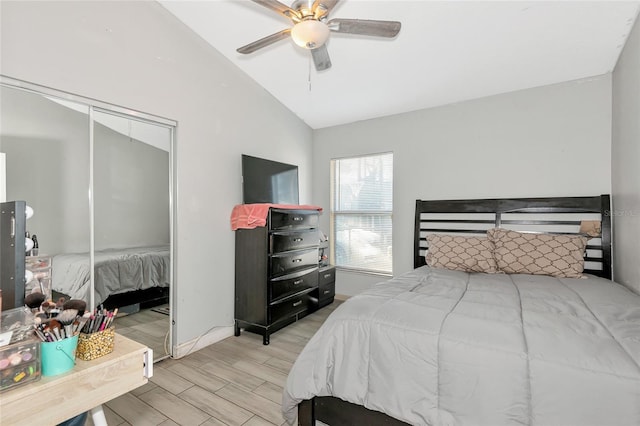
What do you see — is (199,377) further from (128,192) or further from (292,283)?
(128,192)

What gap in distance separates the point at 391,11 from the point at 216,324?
3.01 metres

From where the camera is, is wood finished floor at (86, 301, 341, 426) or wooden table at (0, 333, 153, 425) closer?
wooden table at (0, 333, 153, 425)

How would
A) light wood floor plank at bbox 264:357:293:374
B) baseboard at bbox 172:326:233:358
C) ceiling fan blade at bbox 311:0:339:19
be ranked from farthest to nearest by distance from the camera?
baseboard at bbox 172:326:233:358, light wood floor plank at bbox 264:357:293:374, ceiling fan blade at bbox 311:0:339:19

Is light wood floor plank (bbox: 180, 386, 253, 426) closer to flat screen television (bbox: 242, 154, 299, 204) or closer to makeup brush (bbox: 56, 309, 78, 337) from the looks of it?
makeup brush (bbox: 56, 309, 78, 337)

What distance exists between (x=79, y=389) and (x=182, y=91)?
234 centimetres

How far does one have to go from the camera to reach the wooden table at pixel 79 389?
0.79 m

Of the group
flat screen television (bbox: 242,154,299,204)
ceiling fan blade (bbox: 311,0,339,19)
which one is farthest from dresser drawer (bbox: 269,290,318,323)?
ceiling fan blade (bbox: 311,0,339,19)

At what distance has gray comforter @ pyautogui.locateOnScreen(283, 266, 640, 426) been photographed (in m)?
1.04

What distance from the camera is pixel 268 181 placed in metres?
3.33

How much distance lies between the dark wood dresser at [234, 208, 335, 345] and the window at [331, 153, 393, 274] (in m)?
0.97

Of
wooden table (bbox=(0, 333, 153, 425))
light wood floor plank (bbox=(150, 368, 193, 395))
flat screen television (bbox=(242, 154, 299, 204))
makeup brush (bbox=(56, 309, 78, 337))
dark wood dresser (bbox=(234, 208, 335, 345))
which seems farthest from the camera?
flat screen television (bbox=(242, 154, 299, 204))

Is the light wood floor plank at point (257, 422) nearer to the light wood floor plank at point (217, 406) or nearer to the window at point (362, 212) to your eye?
the light wood floor plank at point (217, 406)

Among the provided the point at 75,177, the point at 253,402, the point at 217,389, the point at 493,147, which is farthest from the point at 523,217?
the point at 75,177

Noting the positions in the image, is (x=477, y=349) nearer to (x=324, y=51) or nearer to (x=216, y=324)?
(x=324, y=51)
